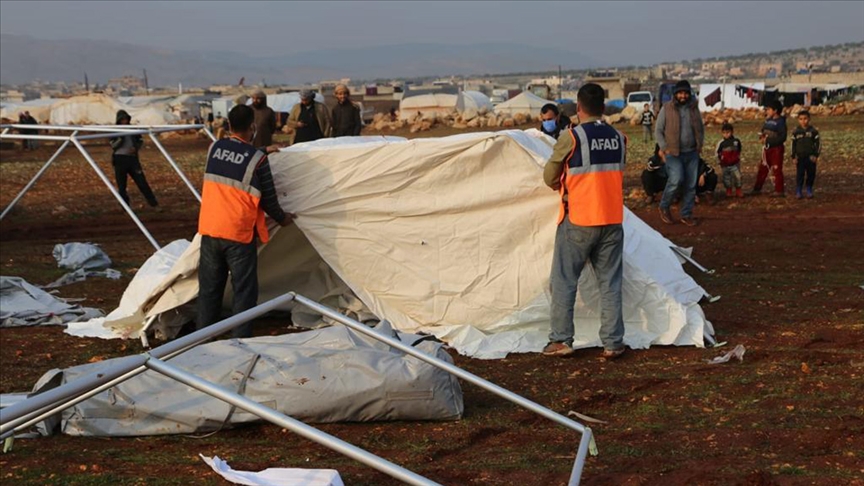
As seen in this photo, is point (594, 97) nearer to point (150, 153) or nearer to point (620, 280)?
point (620, 280)

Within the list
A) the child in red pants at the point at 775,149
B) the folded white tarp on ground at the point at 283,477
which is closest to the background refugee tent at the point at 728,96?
the child in red pants at the point at 775,149

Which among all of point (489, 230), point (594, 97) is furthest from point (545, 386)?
point (594, 97)

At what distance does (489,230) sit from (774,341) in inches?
89.5

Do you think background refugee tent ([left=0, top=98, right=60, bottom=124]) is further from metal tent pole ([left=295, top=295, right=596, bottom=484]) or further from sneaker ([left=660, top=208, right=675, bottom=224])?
metal tent pole ([left=295, top=295, right=596, bottom=484])

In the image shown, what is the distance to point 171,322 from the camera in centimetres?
748

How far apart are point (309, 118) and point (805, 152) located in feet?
24.6

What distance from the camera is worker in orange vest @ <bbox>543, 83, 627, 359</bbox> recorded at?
6352 millimetres

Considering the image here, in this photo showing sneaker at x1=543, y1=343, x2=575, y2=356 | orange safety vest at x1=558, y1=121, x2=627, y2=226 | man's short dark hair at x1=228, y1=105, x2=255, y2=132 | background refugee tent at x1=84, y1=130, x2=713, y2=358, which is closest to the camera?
orange safety vest at x1=558, y1=121, x2=627, y2=226

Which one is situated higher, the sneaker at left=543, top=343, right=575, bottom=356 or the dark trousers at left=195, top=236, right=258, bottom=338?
the dark trousers at left=195, top=236, right=258, bottom=338

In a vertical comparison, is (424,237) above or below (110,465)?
above

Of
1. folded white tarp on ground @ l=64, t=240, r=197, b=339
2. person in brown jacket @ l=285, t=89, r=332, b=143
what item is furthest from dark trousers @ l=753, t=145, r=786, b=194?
folded white tarp on ground @ l=64, t=240, r=197, b=339

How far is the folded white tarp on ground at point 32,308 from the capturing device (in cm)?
827

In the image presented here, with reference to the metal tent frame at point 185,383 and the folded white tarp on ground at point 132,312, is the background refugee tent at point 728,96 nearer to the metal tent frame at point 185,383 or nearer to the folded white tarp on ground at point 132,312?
the folded white tarp on ground at point 132,312

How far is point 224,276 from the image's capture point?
6.95 meters
